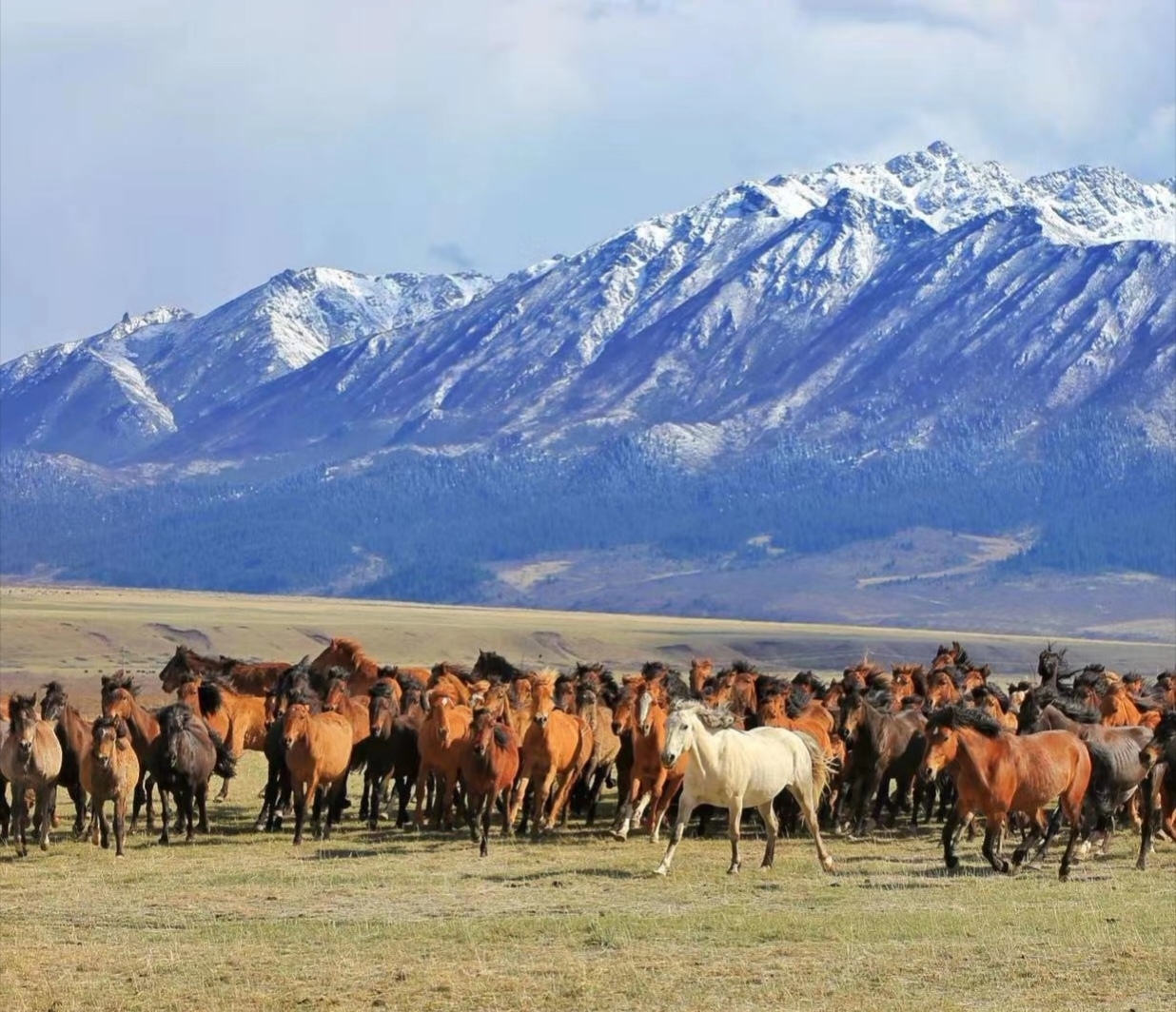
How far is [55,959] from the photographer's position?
17219 mm

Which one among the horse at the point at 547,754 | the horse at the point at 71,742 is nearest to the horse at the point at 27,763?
the horse at the point at 71,742

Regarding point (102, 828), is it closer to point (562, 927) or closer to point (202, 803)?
point (202, 803)

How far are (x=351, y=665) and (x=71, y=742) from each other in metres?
8.91

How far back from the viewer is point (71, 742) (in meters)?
25.7

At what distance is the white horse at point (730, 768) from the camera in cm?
2192

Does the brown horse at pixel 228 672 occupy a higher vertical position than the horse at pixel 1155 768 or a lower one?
higher

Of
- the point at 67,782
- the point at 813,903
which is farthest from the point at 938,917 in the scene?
the point at 67,782

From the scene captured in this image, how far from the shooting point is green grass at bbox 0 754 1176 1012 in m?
15.9

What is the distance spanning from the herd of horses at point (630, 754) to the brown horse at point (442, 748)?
0.11 ft

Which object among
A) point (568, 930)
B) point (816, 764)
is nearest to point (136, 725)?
point (816, 764)

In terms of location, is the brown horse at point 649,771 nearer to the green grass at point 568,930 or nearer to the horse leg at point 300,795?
the green grass at point 568,930

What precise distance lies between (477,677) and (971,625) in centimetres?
14400

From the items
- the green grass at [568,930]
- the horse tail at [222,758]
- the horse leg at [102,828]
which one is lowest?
the green grass at [568,930]

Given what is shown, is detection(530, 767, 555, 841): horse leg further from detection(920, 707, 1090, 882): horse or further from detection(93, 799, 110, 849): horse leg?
detection(920, 707, 1090, 882): horse
